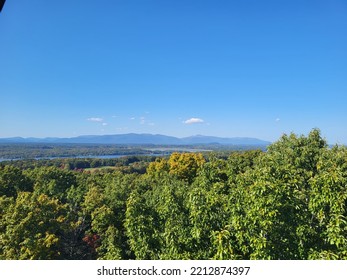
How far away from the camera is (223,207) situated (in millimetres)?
7277

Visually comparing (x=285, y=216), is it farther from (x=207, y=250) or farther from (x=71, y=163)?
(x=71, y=163)

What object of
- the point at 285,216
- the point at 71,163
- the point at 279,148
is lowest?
the point at 71,163

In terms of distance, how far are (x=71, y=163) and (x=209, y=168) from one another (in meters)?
47.0

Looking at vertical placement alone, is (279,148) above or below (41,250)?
above

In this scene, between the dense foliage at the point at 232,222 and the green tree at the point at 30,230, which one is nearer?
the dense foliage at the point at 232,222

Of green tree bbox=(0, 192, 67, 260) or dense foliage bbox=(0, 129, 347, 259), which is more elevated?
dense foliage bbox=(0, 129, 347, 259)

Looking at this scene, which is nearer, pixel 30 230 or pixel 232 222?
pixel 232 222

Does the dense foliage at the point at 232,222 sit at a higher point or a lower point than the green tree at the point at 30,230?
higher

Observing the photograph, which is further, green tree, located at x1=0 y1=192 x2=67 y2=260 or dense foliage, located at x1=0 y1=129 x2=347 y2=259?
green tree, located at x1=0 y1=192 x2=67 y2=260

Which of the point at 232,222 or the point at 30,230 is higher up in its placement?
the point at 232,222

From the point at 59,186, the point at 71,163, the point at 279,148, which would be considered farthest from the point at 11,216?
the point at 71,163
